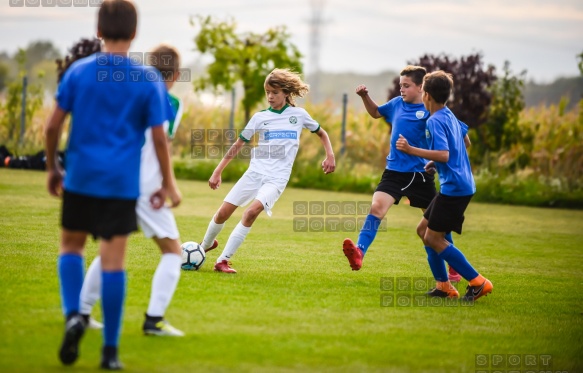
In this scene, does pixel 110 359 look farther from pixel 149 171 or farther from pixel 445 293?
pixel 445 293

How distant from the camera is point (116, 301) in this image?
182 inches

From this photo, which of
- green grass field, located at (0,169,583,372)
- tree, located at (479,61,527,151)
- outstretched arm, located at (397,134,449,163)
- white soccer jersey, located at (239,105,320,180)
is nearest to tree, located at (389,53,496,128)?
tree, located at (479,61,527,151)

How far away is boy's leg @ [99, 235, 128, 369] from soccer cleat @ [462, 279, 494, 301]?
3.69 metres

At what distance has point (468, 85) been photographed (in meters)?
20.1

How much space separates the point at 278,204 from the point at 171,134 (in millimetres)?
10362

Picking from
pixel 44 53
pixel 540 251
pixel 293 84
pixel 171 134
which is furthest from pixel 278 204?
pixel 44 53

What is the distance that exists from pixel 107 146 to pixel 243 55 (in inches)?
671

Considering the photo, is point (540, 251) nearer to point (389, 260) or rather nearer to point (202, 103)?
point (389, 260)

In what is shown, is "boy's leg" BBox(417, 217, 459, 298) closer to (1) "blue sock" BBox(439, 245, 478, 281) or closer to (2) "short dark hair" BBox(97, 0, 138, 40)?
(1) "blue sock" BBox(439, 245, 478, 281)

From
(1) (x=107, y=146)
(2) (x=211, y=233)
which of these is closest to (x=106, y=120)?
(1) (x=107, y=146)

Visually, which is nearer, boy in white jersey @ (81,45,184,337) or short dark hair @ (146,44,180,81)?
boy in white jersey @ (81,45,184,337)

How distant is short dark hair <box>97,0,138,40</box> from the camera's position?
4656 millimetres

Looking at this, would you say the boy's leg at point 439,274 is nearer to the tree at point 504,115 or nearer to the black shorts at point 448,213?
the black shorts at point 448,213

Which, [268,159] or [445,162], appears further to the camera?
[268,159]
